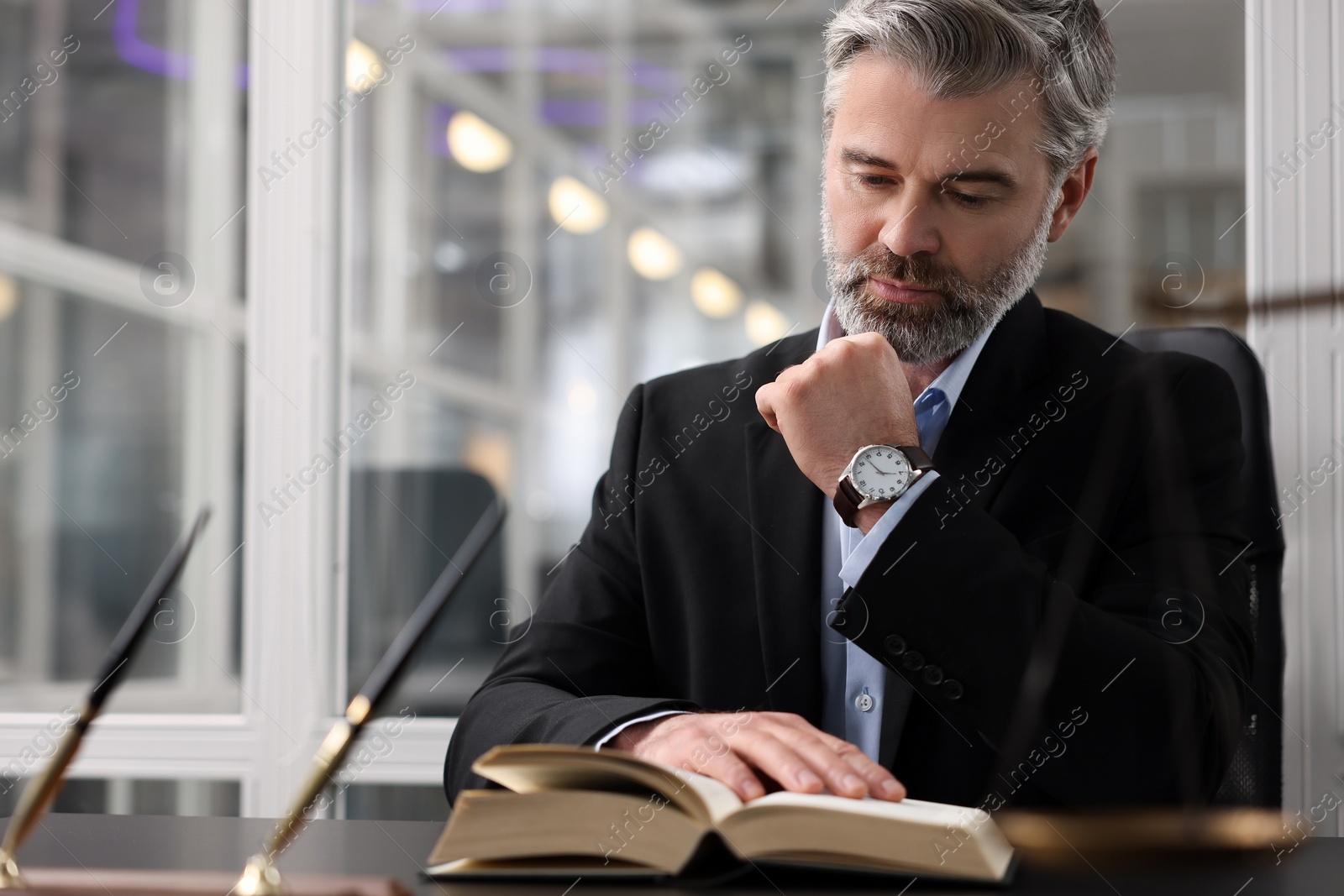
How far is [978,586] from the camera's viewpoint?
3.39ft

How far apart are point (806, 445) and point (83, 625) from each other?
2.14 metres

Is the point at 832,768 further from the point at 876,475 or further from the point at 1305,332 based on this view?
the point at 1305,332

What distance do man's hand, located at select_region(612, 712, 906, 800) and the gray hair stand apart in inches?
30.9

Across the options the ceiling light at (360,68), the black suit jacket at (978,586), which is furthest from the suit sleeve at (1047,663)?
the ceiling light at (360,68)

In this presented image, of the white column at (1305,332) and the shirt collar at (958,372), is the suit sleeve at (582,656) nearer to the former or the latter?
the shirt collar at (958,372)

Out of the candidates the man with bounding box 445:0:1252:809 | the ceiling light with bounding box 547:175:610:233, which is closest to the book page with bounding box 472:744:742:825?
the man with bounding box 445:0:1252:809

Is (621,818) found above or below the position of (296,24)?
below

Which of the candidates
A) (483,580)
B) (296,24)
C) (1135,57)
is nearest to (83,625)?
(483,580)

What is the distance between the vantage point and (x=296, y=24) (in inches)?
76.3

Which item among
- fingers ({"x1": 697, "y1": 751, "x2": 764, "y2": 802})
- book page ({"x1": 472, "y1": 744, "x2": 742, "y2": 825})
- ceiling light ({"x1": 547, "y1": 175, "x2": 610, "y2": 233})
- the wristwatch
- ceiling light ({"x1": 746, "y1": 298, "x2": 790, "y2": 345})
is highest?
ceiling light ({"x1": 547, "y1": 175, "x2": 610, "y2": 233})

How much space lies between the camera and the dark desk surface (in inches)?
30.4

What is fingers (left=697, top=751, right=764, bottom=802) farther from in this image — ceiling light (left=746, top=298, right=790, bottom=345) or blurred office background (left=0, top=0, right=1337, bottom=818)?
ceiling light (left=746, top=298, right=790, bottom=345)

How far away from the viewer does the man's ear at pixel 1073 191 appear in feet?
4.95

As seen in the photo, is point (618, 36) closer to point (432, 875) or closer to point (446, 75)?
point (446, 75)
